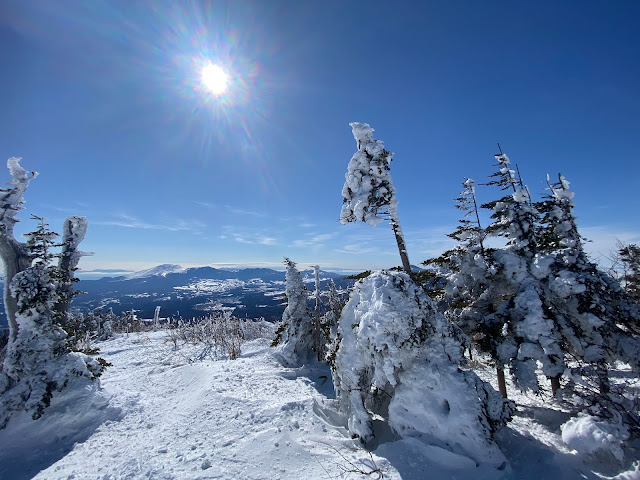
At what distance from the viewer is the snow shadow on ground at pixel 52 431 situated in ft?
26.5

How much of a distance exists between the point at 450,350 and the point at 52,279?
581 inches

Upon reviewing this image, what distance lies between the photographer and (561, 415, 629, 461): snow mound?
6098 mm

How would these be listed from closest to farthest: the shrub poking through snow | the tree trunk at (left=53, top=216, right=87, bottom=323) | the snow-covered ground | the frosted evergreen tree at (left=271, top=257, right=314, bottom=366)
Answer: the snow-covered ground
the shrub poking through snow
the tree trunk at (left=53, top=216, right=87, bottom=323)
the frosted evergreen tree at (left=271, top=257, right=314, bottom=366)

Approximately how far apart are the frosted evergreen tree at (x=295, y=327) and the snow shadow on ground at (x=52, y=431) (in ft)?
29.0

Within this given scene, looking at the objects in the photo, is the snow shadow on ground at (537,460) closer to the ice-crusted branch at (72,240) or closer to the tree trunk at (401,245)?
the tree trunk at (401,245)

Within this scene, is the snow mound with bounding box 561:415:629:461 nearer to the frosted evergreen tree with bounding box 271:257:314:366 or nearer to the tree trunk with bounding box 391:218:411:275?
the tree trunk with bounding box 391:218:411:275

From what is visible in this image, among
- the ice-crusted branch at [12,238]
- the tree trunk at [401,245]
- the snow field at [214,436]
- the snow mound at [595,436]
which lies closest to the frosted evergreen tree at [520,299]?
the snow mound at [595,436]

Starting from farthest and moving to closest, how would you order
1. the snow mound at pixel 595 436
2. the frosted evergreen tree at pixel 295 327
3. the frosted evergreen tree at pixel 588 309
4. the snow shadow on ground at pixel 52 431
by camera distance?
the frosted evergreen tree at pixel 295 327
the frosted evergreen tree at pixel 588 309
the snow shadow on ground at pixel 52 431
the snow mound at pixel 595 436

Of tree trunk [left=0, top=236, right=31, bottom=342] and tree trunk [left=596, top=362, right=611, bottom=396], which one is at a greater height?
tree trunk [left=0, top=236, right=31, bottom=342]

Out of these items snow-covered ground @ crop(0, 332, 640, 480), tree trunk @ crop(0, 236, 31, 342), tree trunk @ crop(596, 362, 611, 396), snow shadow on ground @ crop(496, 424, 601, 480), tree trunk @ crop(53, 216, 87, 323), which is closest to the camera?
snow shadow on ground @ crop(496, 424, 601, 480)

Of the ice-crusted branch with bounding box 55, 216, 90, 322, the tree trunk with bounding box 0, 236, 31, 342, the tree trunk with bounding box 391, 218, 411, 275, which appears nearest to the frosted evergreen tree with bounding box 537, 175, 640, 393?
the tree trunk with bounding box 391, 218, 411, 275

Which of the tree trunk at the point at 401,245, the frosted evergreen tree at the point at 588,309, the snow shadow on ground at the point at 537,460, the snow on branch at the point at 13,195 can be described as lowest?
the snow shadow on ground at the point at 537,460

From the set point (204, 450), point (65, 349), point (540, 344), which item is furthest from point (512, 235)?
point (65, 349)

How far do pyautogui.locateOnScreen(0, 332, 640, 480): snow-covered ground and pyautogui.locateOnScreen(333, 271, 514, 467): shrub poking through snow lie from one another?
1.61 feet
